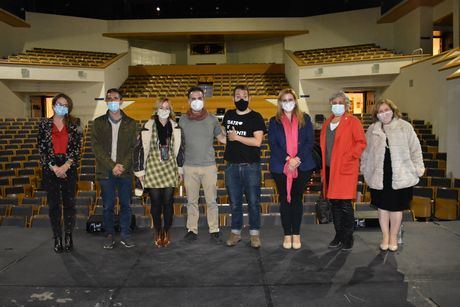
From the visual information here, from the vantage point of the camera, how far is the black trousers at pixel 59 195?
10.9ft

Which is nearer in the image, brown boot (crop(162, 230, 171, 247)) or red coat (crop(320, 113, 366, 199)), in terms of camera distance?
red coat (crop(320, 113, 366, 199))

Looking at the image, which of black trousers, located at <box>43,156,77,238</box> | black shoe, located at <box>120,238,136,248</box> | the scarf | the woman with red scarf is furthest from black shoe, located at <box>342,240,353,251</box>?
black trousers, located at <box>43,156,77,238</box>

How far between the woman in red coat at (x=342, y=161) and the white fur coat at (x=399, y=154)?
0.43 feet

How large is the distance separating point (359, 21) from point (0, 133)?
14.9 meters

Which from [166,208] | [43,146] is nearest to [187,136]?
[166,208]

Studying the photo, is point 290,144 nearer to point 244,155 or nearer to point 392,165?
point 244,155

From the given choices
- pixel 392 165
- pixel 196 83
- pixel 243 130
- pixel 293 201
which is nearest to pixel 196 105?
pixel 243 130

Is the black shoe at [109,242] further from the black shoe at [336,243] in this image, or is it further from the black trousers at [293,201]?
the black shoe at [336,243]

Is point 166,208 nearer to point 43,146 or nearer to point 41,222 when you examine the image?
point 43,146

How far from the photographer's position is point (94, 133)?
11.3 ft

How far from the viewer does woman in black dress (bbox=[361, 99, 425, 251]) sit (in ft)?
10.3

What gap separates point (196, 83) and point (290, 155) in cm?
1666

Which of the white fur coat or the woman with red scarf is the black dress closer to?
the white fur coat

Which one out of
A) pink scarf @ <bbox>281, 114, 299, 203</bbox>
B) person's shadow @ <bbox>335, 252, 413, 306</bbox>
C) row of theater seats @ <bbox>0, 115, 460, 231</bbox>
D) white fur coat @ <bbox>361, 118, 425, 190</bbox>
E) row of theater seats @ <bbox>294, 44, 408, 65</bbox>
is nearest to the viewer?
person's shadow @ <bbox>335, 252, 413, 306</bbox>
